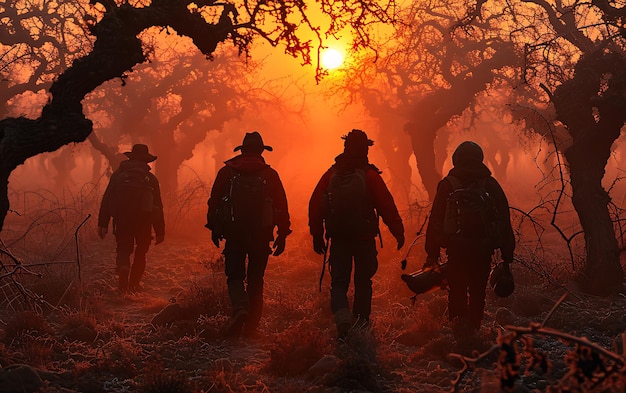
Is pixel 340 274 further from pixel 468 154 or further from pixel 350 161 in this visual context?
pixel 468 154

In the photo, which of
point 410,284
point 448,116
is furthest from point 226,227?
point 448,116

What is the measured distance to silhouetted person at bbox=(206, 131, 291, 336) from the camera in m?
5.75

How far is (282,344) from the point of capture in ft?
15.9

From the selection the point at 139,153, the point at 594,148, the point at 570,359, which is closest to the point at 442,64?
the point at 594,148

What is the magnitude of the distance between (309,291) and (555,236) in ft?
29.3

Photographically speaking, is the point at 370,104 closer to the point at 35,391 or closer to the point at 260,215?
the point at 260,215

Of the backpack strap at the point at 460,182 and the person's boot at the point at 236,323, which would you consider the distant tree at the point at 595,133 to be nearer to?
the backpack strap at the point at 460,182

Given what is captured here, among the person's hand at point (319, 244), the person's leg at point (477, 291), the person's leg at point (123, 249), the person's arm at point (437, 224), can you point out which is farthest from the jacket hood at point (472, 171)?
the person's leg at point (123, 249)

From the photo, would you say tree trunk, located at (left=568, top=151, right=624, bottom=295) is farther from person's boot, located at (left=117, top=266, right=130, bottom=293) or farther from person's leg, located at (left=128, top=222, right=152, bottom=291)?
person's boot, located at (left=117, top=266, right=130, bottom=293)

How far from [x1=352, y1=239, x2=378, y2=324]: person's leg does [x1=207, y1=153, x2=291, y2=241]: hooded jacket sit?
1025 mm

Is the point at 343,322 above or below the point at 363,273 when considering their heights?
below

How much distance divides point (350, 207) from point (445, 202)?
0.98 meters

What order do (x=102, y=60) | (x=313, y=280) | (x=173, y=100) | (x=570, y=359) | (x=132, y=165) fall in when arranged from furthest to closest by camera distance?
(x=173, y=100) → (x=313, y=280) → (x=132, y=165) → (x=102, y=60) → (x=570, y=359)

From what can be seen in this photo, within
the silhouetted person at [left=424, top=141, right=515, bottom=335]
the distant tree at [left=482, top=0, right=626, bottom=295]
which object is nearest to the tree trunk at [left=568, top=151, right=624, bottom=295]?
the distant tree at [left=482, top=0, right=626, bottom=295]
